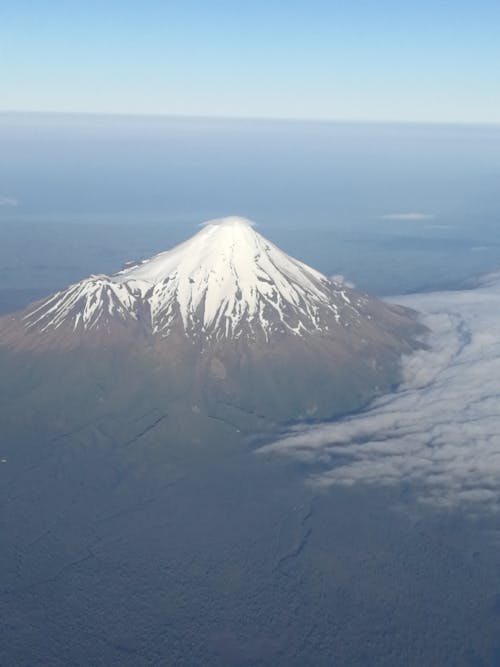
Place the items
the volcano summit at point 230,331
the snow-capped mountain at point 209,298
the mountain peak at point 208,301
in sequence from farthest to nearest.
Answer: the snow-capped mountain at point 209,298
the mountain peak at point 208,301
the volcano summit at point 230,331

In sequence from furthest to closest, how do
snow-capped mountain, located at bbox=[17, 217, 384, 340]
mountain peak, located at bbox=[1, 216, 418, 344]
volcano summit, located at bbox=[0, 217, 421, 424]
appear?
snow-capped mountain, located at bbox=[17, 217, 384, 340], mountain peak, located at bbox=[1, 216, 418, 344], volcano summit, located at bbox=[0, 217, 421, 424]

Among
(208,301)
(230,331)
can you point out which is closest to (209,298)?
(208,301)

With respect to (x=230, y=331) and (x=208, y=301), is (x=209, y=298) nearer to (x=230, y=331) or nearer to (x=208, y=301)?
(x=208, y=301)

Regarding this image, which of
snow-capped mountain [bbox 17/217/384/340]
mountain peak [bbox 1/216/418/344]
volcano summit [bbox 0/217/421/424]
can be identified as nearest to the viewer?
volcano summit [bbox 0/217/421/424]

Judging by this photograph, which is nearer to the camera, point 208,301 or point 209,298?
point 208,301

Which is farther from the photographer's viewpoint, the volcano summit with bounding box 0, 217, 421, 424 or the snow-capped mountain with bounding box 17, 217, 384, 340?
the snow-capped mountain with bounding box 17, 217, 384, 340
